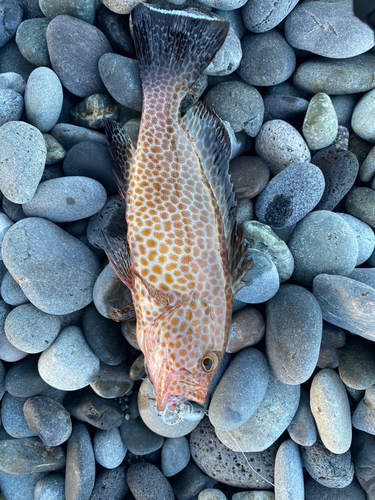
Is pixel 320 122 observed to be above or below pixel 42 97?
above

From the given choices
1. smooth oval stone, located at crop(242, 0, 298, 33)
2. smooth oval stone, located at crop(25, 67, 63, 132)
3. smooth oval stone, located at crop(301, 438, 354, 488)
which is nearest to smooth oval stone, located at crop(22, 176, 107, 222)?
smooth oval stone, located at crop(25, 67, 63, 132)

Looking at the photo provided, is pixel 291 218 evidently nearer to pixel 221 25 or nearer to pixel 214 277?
pixel 214 277

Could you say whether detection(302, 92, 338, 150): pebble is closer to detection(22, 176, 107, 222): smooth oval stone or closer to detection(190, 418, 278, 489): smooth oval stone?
detection(22, 176, 107, 222): smooth oval stone

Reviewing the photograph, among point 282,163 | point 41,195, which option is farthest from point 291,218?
point 41,195

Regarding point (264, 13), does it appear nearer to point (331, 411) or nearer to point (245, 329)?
point (245, 329)

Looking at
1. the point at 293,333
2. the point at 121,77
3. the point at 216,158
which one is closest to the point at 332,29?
the point at 216,158

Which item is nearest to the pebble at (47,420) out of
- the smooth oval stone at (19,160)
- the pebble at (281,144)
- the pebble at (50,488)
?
the pebble at (50,488)
